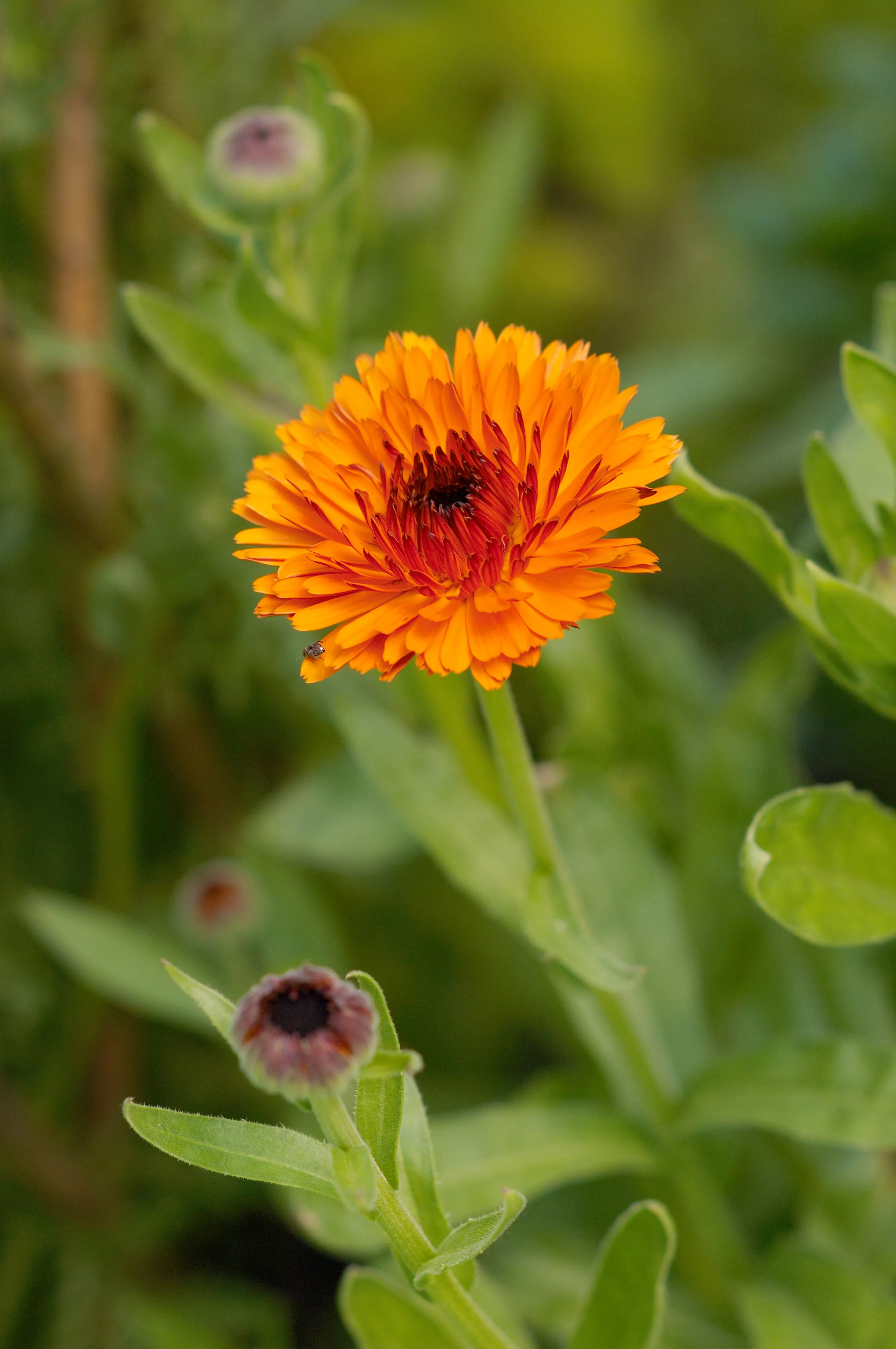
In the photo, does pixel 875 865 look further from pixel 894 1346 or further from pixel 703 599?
pixel 703 599

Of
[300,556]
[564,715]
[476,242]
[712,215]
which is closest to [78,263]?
[476,242]

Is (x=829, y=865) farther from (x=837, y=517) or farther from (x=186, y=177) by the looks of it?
(x=186, y=177)

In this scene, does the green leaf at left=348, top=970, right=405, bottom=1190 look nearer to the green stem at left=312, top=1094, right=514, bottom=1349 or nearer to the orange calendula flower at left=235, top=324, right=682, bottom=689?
the green stem at left=312, top=1094, right=514, bottom=1349

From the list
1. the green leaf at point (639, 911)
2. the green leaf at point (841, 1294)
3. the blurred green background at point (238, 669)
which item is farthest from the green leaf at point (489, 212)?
the green leaf at point (841, 1294)

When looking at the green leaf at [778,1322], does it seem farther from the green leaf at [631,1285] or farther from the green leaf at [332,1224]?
the green leaf at [332,1224]

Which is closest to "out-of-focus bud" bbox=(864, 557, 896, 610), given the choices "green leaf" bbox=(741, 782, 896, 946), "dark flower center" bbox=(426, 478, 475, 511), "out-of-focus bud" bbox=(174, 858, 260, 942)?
"green leaf" bbox=(741, 782, 896, 946)

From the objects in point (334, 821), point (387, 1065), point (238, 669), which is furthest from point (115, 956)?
point (387, 1065)
